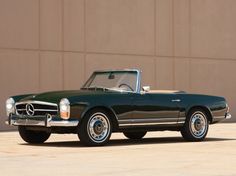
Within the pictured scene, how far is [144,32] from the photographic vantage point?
23953mm

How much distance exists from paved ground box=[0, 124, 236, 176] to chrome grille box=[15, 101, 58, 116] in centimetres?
62

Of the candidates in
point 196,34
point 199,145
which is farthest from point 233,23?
point 199,145

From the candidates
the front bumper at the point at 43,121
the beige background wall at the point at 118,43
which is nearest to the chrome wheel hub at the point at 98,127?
the front bumper at the point at 43,121

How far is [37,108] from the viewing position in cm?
1262

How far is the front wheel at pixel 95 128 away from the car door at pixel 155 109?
652 millimetres

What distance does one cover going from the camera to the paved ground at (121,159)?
8430 mm

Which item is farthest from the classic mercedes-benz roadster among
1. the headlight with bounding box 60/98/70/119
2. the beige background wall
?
the beige background wall

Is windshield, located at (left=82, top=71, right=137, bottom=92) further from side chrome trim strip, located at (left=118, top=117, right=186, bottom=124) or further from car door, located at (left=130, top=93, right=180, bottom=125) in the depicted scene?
side chrome trim strip, located at (left=118, top=117, right=186, bottom=124)

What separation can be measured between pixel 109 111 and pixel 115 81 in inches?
41.0

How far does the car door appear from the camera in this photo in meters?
13.2

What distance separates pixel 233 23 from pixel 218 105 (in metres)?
12.9

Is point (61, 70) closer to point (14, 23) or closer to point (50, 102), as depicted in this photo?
point (14, 23)

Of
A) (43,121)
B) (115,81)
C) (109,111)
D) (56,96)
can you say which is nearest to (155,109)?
(115,81)

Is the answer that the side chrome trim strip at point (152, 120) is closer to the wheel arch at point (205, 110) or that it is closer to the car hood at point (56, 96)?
the wheel arch at point (205, 110)
